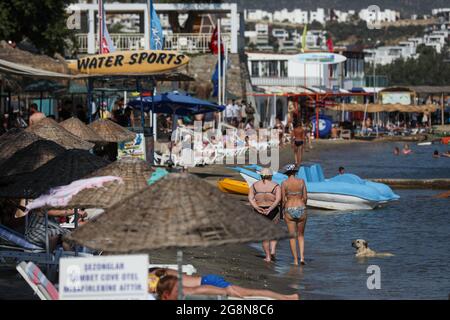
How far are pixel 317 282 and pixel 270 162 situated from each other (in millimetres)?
21024

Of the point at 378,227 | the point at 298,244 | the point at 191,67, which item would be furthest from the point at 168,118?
the point at 298,244

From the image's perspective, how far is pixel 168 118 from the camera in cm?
4241

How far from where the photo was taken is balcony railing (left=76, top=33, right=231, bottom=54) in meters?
50.0

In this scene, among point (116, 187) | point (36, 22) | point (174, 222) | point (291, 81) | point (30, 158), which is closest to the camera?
point (174, 222)

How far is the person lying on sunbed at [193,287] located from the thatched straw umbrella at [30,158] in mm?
3354

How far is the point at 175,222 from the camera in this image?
8.98 meters

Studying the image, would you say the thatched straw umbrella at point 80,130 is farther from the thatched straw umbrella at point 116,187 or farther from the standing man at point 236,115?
the standing man at point 236,115

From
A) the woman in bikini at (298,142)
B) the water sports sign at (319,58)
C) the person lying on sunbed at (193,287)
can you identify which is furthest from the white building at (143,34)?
the person lying on sunbed at (193,287)

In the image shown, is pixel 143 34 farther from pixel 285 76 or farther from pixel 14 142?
pixel 14 142

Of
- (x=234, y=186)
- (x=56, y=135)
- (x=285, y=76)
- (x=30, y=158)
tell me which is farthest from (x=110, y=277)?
(x=285, y=76)

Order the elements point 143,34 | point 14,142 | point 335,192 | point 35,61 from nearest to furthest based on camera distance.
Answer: point 14,142 < point 35,61 < point 335,192 < point 143,34

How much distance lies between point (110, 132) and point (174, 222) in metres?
13.5

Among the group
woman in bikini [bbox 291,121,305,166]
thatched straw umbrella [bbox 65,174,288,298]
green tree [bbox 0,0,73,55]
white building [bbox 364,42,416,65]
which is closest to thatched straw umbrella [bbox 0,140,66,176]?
thatched straw umbrella [bbox 65,174,288,298]
